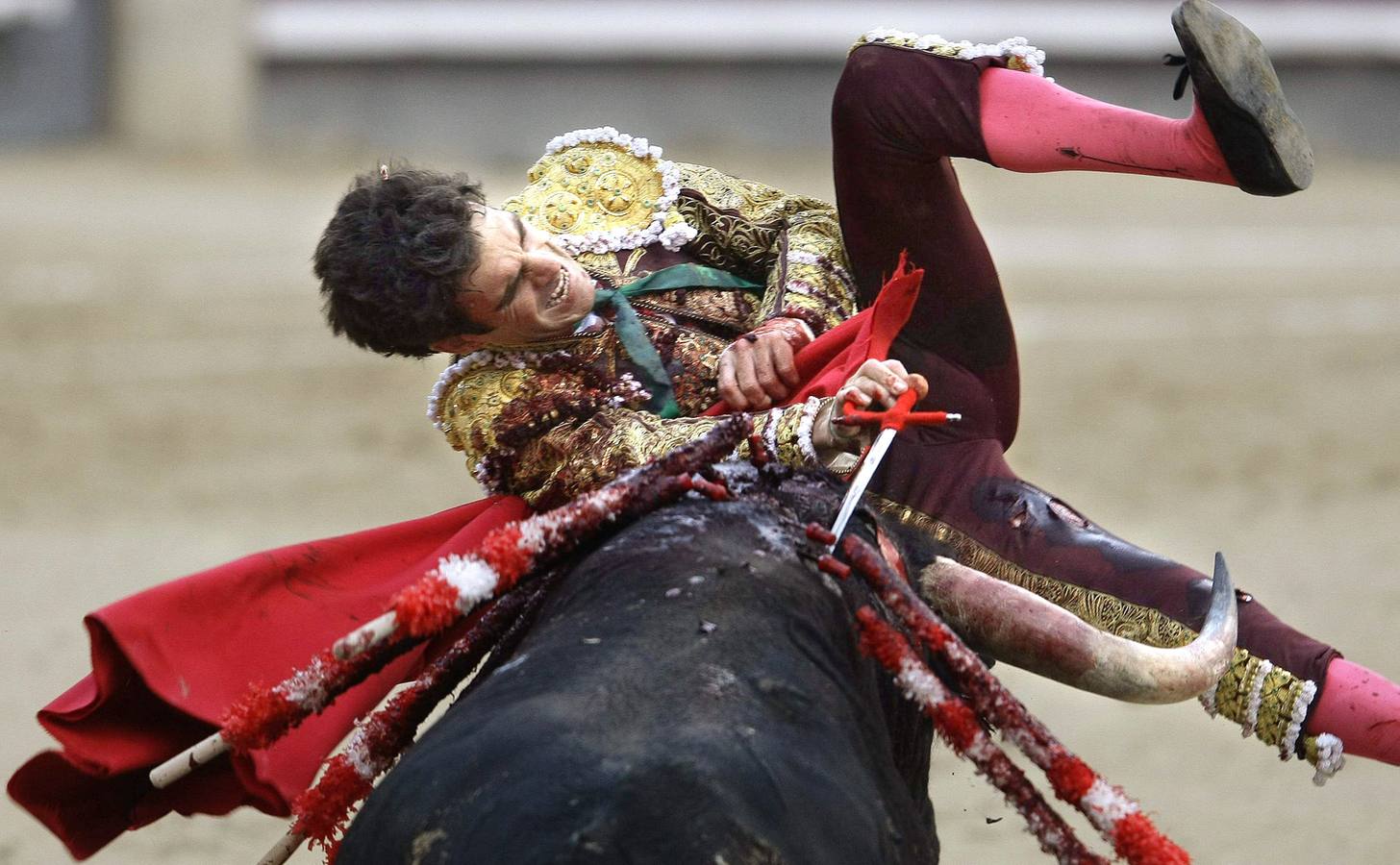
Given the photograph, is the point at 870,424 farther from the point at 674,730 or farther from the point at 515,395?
the point at 674,730

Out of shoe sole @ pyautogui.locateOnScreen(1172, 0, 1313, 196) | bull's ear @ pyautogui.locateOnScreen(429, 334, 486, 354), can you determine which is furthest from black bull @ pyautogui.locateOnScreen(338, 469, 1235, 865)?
shoe sole @ pyautogui.locateOnScreen(1172, 0, 1313, 196)

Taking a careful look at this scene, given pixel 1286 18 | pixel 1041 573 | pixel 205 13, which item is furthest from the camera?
pixel 1286 18

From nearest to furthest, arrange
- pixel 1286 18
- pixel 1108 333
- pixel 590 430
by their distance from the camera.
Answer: pixel 590 430 → pixel 1108 333 → pixel 1286 18

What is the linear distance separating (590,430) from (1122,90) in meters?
12.4

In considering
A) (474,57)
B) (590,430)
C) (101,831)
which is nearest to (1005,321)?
(590,430)

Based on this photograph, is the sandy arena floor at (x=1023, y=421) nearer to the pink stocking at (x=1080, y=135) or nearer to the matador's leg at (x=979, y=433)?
the matador's leg at (x=979, y=433)

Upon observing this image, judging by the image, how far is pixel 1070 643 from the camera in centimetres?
209

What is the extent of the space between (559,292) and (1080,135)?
666 mm

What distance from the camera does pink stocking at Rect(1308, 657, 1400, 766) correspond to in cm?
240

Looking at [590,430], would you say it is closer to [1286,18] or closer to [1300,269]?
[1300,269]

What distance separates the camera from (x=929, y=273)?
2.59 m

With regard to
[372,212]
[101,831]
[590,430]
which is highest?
[372,212]

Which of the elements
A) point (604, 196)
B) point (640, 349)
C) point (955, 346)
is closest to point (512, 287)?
point (640, 349)

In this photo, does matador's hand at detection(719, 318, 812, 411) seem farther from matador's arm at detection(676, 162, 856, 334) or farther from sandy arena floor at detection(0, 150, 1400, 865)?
sandy arena floor at detection(0, 150, 1400, 865)
